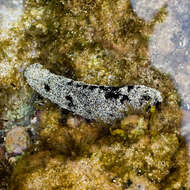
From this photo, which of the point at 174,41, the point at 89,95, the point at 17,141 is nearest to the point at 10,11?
the point at 89,95

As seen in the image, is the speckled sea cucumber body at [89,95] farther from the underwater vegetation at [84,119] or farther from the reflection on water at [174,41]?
the reflection on water at [174,41]

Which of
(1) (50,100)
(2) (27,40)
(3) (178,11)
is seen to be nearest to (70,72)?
(1) (50,100)

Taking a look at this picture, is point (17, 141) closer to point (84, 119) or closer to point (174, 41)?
point (84, 119)

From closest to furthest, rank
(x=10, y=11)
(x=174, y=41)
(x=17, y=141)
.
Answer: (x=174, y=41)
(x=17, y=141)
(x=10, y=11)

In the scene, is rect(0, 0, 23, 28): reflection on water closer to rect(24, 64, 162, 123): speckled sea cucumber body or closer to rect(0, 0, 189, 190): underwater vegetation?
rect(0, 0, 189, 190): underwater vegetation

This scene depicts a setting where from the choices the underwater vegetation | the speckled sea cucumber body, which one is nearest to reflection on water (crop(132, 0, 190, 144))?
the underwater vegetation

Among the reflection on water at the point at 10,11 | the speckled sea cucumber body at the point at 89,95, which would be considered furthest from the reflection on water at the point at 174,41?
the reflection on water at the point at 10,11

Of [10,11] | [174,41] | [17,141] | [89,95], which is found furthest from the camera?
[10,11]
